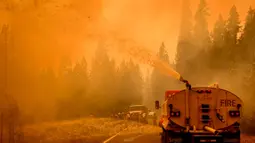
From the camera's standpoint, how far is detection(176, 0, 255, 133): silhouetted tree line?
3034 centimetres

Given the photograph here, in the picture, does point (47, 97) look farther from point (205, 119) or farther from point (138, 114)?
point (205, 119)

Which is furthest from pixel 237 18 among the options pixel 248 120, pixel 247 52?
pixel 248 120

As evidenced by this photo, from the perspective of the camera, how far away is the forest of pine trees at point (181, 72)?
37.5m

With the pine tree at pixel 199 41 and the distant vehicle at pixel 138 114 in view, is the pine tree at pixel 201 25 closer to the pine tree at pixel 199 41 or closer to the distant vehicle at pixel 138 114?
the pine tree at pixel 199 41

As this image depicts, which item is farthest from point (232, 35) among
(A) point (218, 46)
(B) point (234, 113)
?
(B) point (234, 113)

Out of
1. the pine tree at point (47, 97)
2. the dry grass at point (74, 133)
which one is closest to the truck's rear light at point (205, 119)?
the dry grass at point (74, 133)

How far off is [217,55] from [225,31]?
484 cm

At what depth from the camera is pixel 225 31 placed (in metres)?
51.5

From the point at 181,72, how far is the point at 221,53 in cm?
1783

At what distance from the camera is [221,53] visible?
48125 millimetres

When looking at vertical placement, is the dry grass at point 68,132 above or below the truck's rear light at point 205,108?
below

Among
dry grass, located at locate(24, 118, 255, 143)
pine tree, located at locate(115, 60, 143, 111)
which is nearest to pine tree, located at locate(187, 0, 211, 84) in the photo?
pine tree, located at locate(115, 60, 143, 111)

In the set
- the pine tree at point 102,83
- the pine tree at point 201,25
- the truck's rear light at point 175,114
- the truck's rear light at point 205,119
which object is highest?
the pine tree at point 201,25

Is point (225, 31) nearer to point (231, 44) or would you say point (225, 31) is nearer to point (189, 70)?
point (231, 44)
